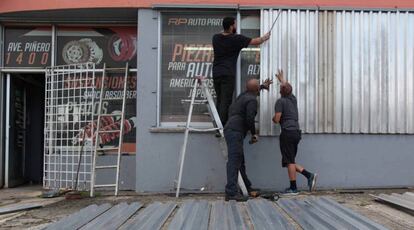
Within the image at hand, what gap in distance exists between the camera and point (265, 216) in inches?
229

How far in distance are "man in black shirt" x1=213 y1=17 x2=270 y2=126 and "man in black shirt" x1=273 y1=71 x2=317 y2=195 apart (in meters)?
0.79

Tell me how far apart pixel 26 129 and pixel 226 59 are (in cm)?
526

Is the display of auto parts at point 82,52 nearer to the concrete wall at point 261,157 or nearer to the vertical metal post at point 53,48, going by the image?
the vertical metal post at point 53,48

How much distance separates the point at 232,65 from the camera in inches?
318

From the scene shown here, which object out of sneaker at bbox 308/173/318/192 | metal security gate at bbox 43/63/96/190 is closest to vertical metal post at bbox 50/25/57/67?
metal security gate at bbox 43/63/96/190

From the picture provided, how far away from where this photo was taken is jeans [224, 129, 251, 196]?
23.8 feet

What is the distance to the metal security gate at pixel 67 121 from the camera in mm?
9359

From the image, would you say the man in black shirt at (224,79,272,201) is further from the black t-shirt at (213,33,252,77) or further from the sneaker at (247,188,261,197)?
the black t-shirt at (213,33,252,77)

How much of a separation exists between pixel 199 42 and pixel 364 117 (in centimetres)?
301

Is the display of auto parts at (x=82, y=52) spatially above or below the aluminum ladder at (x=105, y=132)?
above

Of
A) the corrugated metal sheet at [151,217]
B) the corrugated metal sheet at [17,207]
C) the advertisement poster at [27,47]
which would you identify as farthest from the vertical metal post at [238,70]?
the advertisement poster at [27,47]

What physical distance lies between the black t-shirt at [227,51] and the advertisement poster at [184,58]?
59cm

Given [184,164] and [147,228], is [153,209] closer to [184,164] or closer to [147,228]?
[147,228]

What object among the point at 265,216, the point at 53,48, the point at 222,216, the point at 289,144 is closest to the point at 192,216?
the point at 222,216
